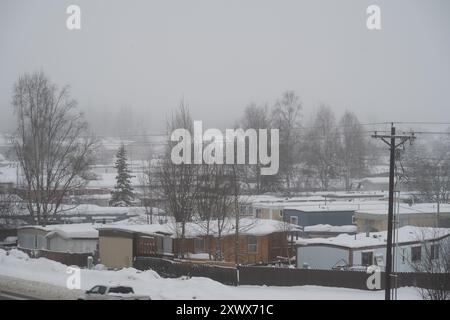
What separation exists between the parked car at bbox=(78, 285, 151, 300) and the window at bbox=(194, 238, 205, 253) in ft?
28.1

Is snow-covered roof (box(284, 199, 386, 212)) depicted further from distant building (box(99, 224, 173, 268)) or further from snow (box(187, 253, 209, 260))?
distant building (box(99, 224, 173, 268))

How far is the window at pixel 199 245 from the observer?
20712 mm

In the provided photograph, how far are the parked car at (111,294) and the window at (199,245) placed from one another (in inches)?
337

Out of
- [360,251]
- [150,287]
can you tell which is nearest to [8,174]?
[360,251]

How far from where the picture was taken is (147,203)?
105 feet

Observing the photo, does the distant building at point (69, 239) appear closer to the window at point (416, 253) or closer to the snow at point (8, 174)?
the window at point (416, 253)

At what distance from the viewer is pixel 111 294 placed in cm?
1187

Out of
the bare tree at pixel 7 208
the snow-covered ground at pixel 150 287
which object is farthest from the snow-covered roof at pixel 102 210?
the snow-covered ground at pixel 150 287

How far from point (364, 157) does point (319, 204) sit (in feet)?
92.5

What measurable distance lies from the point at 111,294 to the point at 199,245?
9046mm

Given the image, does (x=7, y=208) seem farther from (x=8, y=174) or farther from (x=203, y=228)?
(x=8, y=174)

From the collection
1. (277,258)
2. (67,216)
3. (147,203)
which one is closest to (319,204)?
(147,203)
